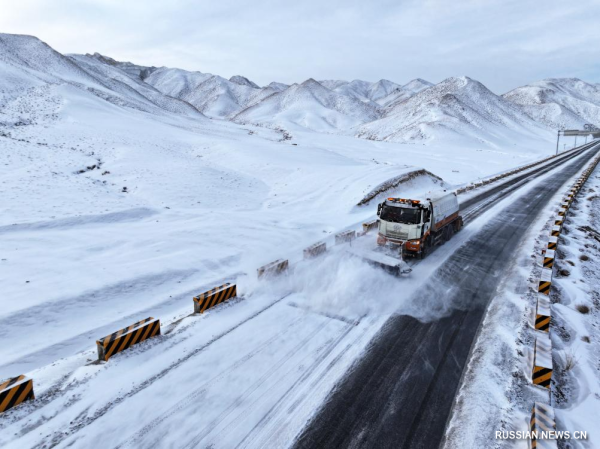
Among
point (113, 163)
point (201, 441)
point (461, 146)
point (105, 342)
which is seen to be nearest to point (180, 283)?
point (105, 342)

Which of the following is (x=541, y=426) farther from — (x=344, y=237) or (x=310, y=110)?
(x=310, y=110)

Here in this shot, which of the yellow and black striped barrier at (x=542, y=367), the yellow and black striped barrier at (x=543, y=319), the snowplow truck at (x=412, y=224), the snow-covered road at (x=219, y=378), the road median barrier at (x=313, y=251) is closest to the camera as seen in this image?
the snow-covered road at (x=219, y=378)

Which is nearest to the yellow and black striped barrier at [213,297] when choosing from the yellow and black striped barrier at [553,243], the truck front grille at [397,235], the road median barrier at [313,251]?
the road median barrier at [313,251]

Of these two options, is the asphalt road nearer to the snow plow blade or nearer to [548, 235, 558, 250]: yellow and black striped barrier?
the snow plow blade

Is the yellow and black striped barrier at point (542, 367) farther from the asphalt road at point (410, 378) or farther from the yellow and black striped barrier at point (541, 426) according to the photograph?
the asphalt road at point (410, 378)

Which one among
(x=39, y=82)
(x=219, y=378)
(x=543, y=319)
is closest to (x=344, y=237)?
(x=543, y=319)

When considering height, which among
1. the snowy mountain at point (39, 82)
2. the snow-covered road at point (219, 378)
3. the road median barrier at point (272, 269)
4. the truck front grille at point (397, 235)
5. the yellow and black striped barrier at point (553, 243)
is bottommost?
the snow-covered road at point (219, 378)
